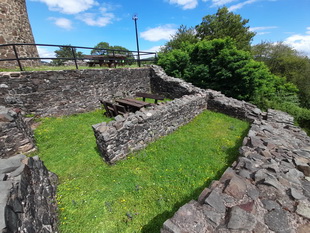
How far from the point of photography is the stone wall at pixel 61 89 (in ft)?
20.2

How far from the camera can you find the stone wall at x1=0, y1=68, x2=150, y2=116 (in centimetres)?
616

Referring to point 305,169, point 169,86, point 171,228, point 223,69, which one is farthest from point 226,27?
point 171,228

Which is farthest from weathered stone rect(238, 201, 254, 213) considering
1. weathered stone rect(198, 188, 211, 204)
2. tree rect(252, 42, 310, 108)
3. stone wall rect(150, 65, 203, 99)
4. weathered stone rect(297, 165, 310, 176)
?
tree rect(252, 42, 310, 108)

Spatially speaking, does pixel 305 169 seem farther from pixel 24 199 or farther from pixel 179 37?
pixel 179 37

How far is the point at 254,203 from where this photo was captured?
1.99 metres

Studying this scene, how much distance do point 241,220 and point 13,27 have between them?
1251cm

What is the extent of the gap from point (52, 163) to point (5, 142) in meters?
1.33

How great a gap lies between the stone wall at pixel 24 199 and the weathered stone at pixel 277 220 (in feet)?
9.13

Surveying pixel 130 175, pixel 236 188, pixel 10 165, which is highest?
pixel 10 165

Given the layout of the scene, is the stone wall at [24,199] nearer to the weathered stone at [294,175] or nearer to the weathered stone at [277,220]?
the weathered stone at [277,220]

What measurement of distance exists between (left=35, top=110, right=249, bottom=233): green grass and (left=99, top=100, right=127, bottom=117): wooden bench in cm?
145

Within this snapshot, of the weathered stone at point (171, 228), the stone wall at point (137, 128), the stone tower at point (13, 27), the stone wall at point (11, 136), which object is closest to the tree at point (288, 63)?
the stone wall at point (137, 128)

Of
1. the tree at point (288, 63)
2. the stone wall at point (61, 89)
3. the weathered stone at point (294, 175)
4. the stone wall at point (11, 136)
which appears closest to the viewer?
the weathered stone at point (294, 175)

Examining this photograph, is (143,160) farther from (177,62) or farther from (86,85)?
(177,62)
